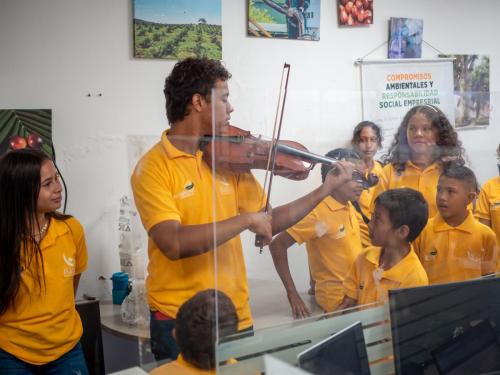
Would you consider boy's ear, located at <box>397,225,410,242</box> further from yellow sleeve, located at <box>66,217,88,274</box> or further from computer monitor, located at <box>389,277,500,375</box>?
yellow sleeve, located at <box>66,217,88,274</box>

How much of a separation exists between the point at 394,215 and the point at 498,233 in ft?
1.03

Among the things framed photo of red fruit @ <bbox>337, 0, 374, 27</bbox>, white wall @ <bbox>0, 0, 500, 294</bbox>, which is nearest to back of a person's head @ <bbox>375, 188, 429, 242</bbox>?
white wall @ <bbox>0, 0, 500, 294</bbox>

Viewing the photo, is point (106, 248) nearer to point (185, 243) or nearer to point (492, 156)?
point (185, 243)

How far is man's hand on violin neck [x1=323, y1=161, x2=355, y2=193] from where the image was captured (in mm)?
1289

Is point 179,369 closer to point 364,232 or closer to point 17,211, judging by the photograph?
point 364,232

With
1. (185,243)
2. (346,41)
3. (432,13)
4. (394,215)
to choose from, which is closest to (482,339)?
(394,215)

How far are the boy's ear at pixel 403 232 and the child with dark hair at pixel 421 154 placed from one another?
70 mm

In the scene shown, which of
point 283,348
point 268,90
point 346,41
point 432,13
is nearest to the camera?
point 283,348

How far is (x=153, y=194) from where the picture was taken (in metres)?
1.37

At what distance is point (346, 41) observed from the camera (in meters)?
3.22

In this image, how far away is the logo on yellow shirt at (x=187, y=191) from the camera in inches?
51.9

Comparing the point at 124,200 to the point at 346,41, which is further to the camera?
the point at 346,41

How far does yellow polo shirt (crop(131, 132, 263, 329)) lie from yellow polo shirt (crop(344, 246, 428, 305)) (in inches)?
10.0

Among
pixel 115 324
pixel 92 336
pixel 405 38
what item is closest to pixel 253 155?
pixel 115 324
